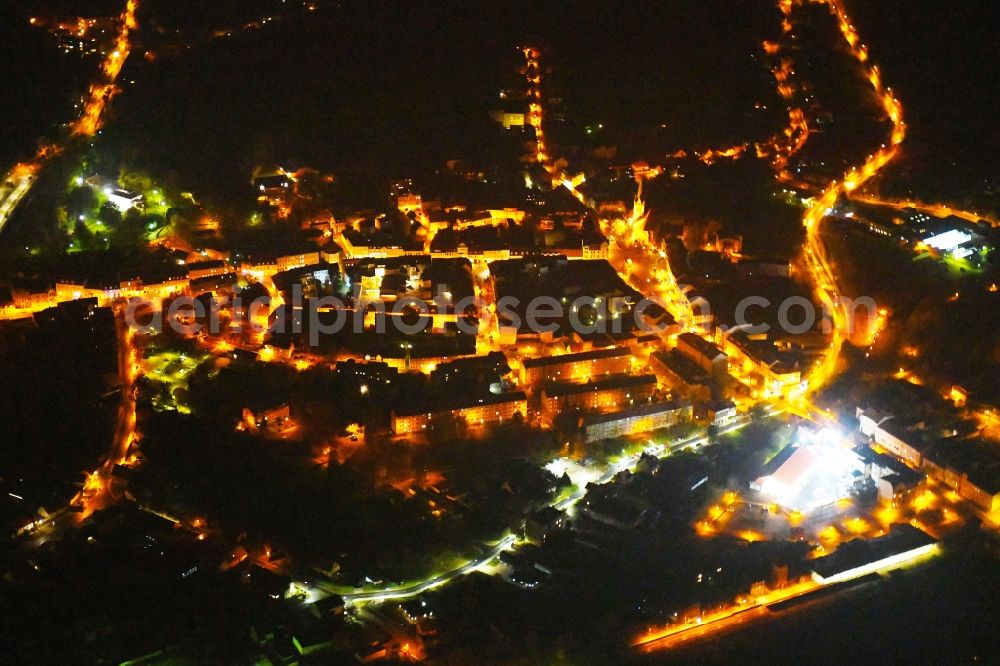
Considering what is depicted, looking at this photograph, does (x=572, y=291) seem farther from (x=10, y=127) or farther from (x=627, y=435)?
(x=10, y=127)

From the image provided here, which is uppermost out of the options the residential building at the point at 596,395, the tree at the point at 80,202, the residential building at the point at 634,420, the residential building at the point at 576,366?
the tree at the point at 80,202

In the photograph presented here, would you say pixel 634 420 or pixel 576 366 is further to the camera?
pixel 576 366

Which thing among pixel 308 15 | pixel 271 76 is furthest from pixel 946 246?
pixel 308 15

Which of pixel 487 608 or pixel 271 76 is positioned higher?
pixel 271 76

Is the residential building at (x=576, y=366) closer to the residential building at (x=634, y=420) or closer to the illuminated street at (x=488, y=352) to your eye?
the illuminated street at (x=488, y=352)

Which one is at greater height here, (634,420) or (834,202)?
(834,202)

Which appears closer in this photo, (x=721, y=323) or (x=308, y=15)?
(x=721, y=323)

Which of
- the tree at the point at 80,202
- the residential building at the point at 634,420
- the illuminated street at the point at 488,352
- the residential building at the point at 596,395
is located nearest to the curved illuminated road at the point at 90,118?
the illuminated street at the point at 488,352

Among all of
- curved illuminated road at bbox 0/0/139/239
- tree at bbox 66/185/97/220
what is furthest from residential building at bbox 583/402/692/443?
curved illuminated road at bbox 0/0/139/239

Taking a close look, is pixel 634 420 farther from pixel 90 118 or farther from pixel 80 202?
pixel 90 118

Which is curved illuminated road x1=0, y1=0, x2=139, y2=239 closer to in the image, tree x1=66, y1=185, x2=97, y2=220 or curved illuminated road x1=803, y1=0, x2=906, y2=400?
tree x1=66, y1=185, x2=97, y2=220

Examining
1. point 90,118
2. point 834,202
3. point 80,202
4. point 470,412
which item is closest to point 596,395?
point 470,412
